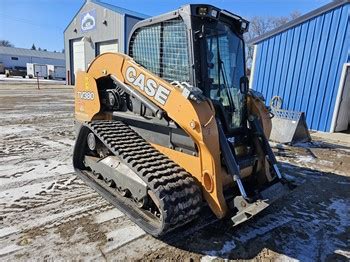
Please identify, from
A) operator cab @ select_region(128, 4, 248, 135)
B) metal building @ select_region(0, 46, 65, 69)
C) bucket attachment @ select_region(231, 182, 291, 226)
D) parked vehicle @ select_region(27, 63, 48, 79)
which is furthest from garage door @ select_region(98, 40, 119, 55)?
metal building @ select_region(0, 46, 65, 69)

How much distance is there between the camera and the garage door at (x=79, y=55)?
80.8ft

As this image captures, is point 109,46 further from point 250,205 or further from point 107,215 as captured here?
point 250,205

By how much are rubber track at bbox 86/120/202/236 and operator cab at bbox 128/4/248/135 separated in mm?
850

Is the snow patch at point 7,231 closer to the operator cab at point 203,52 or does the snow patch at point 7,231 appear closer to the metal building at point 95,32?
the operator cab at point 203,52

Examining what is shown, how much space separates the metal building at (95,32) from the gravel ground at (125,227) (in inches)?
641

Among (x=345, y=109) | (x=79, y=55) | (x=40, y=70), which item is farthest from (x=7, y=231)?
(x=40, y=70)

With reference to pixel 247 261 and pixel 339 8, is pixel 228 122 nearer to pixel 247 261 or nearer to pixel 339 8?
pixel 247 261

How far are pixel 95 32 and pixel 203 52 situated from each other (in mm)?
21707

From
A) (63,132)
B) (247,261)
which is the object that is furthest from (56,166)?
(247,261)

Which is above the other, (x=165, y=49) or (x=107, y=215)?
(x=165, y=49)

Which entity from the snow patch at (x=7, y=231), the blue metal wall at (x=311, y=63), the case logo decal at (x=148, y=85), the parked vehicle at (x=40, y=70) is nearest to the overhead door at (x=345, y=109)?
the blue metal wall at (x=311, y=63)

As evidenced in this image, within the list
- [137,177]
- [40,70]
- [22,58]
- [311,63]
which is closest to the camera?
[137,177]

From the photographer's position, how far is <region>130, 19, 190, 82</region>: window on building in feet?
10.7

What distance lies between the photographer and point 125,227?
10.6 feet
